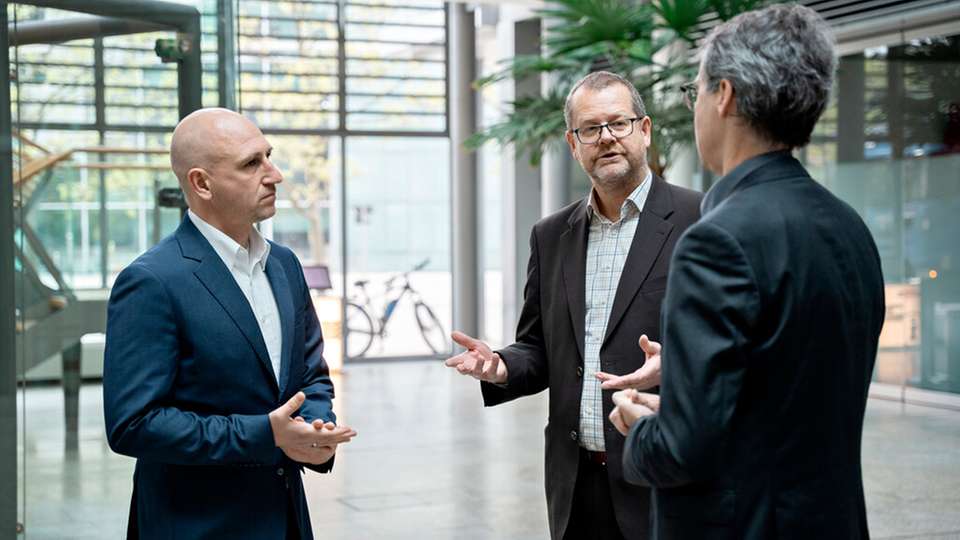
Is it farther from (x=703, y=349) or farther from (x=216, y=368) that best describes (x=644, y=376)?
(x=216, y=368)

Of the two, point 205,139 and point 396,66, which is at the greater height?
point 396,66

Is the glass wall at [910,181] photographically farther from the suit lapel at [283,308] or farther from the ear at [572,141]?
the suit lapel at [283,308]

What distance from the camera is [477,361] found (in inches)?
103

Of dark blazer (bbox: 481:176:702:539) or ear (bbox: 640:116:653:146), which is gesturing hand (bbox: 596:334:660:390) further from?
ear (bbox: 640:116:653:146)

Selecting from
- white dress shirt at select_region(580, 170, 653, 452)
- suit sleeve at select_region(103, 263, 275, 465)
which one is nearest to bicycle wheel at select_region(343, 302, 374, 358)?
white dress shirt at select_region(580, 170, 653, 452)

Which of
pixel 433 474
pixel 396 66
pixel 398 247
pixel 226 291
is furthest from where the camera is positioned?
pixel 398 247

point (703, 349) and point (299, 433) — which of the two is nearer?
point (703, 349)

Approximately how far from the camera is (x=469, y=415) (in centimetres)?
941

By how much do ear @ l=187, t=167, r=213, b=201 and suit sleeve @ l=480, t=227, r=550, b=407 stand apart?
0.81 metres

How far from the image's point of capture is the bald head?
2.24 m

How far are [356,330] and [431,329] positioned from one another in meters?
0.94

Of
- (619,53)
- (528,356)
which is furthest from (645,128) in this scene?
(619,53)

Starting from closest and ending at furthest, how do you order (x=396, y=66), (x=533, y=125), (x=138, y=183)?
(x=138, y=183), (x=533, y=125), (x=396, y=66)

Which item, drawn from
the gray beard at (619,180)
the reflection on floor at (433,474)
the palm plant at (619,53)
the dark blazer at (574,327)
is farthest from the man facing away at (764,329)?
the palm plant at (619,53)
